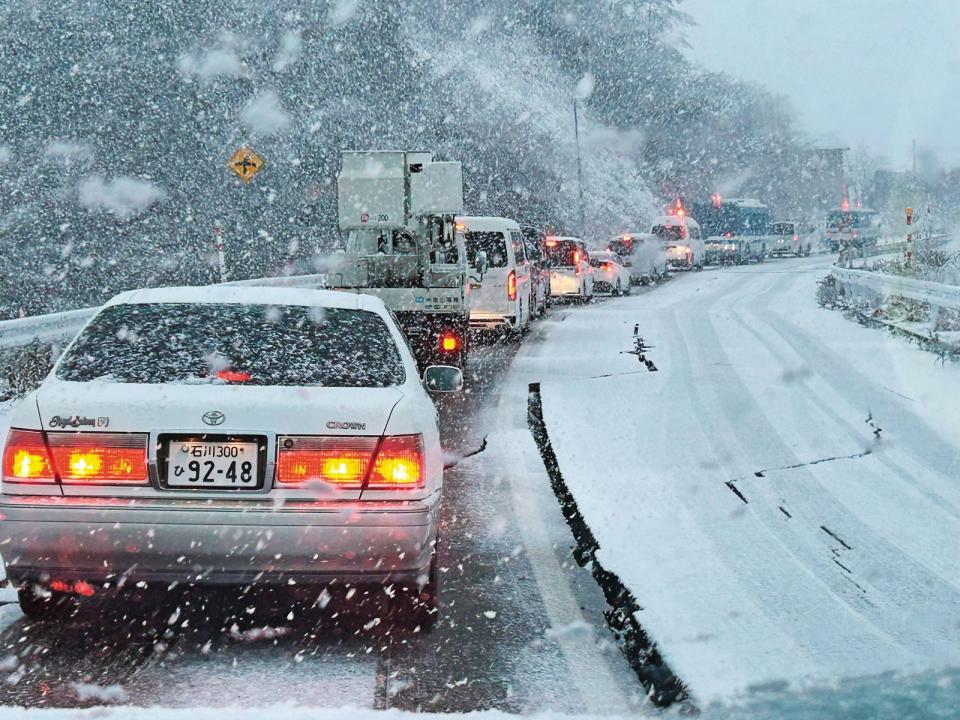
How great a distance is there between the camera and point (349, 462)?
4449 mm

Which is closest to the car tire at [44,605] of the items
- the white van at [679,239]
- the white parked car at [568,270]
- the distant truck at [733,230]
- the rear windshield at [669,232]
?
the white parked car at [568,270]

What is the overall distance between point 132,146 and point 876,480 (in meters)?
34.3

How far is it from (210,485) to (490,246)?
15.0m

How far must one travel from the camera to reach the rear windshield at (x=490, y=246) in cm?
1905

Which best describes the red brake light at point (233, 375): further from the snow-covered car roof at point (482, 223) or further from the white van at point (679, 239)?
the white van at point (679, 239)

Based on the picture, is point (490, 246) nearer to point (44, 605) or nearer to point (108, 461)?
point (44, 605)

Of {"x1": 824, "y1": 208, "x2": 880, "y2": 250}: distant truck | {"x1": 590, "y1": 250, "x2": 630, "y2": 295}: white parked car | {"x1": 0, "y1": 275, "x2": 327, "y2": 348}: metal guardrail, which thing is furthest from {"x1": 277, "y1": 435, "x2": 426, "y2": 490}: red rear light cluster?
{"x1": 824, "y1": 208, "x2": 880, "y2": 250}: distant truck

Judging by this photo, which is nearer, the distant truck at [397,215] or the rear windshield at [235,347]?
the rear windshield at [235,347]

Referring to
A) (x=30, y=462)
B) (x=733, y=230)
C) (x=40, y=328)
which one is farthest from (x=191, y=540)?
(x=733, y=230)

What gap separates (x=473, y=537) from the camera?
6484 mm

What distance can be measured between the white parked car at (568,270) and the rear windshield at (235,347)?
23734 millimetres

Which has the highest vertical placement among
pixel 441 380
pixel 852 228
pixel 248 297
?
pixel 248 297

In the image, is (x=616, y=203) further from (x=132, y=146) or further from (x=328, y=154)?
(x=132, y=146)

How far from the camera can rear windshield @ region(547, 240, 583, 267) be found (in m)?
29.0
